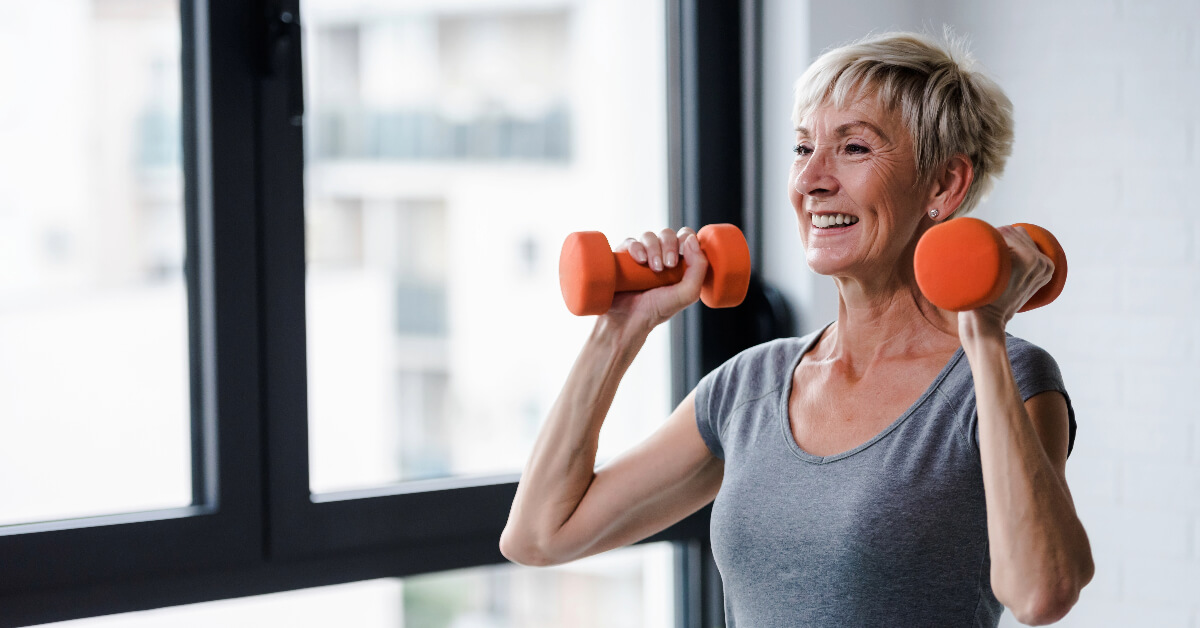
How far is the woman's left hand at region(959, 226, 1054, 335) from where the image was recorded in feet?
3.40

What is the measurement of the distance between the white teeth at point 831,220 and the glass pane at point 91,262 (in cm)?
104

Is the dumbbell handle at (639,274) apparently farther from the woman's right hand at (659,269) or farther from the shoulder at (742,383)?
the shoulder at (742,383)

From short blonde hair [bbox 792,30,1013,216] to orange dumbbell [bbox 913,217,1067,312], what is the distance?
27 cm

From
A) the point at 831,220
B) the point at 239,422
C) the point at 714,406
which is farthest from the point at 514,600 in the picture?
the point at 831,220

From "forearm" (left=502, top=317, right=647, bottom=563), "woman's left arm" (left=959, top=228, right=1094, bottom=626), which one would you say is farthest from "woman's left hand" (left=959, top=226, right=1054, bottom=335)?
"forearm" (left=502, top=317, right=647, bottom=563)

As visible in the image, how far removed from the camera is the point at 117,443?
178cm

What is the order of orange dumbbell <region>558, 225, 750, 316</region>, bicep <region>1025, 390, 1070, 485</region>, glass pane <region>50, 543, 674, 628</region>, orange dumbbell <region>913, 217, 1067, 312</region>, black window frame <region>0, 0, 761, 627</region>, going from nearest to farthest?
orange dumbbell <region>913, 217, 1067, 312</region>
bicep <region>1025, 390, 1070, 485</region>
orange dumbbell <region>558, 225, 750, 316</region>
black window frame <region>0, 0, 761, 627</region>
glass pane <region>50, 543, 674, 628</region>

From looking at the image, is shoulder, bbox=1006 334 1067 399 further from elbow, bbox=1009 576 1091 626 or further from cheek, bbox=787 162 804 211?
cheek, bbox=787 162 804 211

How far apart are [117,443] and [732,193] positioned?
1.25 meters

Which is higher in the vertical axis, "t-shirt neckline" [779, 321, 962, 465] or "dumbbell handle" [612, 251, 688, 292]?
"dumbbell handle" [612, 251, 688, 292]

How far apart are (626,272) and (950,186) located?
42 centimetres

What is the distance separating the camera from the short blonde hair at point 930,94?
126cm

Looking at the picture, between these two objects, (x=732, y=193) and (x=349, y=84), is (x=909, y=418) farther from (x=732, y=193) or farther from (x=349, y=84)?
(x=349, y=84)

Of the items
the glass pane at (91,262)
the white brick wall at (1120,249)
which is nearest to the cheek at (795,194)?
the white brick wall at (1120,249)
